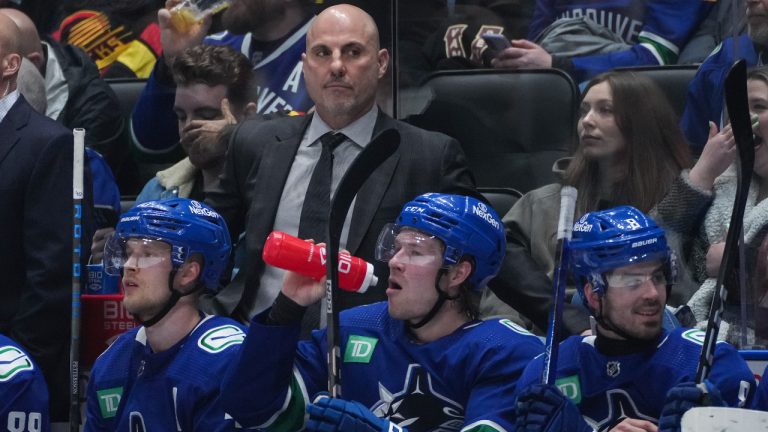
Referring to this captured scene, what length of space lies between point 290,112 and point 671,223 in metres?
1.53

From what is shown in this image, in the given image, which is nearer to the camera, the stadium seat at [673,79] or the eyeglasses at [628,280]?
the eyeglasses at [628,280]

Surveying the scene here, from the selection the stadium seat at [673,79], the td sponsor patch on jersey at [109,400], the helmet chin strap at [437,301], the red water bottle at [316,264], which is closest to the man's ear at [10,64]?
the td sponsor patch on jersey at [109,400]

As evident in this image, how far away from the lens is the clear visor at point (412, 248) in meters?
3.61

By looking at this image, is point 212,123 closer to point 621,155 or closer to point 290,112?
point 290,112

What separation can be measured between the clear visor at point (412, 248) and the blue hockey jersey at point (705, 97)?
108 cm

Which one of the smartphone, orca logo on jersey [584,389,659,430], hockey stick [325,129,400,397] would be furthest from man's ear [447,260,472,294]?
the smartphone

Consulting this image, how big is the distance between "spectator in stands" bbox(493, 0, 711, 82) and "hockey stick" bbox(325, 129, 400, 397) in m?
1.58

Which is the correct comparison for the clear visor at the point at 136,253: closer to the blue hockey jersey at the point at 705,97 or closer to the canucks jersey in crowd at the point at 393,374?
the canucks jersey in crowd at the point at 393,374

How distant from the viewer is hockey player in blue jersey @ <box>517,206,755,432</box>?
3.37 m

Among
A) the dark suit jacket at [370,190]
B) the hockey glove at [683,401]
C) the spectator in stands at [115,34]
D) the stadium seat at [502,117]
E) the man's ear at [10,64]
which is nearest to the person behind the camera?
the hockey glove at [683,401]

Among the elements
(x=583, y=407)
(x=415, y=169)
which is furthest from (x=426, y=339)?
(x=415, y=169)

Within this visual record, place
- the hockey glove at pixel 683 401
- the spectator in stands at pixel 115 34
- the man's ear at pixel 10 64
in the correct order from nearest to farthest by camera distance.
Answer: the hockey glove at pixel 683 401
the man's ear at pixel 10 64
the spectator in stands at pixel 115 34

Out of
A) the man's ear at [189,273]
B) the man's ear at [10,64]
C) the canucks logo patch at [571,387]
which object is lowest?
the canucks logo patch at [571,387]

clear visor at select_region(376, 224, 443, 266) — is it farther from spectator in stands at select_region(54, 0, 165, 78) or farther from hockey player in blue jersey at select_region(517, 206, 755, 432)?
spectator in stands at select_region(54, 0, 165, 78)
